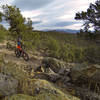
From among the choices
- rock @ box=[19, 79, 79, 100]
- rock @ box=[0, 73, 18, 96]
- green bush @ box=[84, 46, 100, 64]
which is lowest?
green bush @ box=[84, 46, 100, 64]

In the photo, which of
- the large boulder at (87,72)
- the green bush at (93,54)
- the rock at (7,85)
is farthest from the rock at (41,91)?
the green bush at (93,54)

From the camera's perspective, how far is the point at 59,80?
5.36 metres

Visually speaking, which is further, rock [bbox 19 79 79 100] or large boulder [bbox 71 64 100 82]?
large boulder [bbox 71 64 100 82]

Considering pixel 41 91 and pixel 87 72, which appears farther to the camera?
pixel 87 72

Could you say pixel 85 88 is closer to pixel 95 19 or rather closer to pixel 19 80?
pixel 19 80

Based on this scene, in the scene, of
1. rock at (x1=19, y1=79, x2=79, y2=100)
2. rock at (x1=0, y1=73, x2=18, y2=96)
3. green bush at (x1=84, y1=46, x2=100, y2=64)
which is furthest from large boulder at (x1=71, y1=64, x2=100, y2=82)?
green bush at (x1=84, y1=46, x2=100, y2=64)

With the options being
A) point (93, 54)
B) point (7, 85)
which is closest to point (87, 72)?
point (7, 85)

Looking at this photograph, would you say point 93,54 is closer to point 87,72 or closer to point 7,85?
point 87,72

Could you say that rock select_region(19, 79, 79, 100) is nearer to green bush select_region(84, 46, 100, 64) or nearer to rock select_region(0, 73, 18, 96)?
rock select_region(0, 73, 18, 96)

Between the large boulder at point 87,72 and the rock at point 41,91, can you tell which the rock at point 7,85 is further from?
the large boulder at point 87,72

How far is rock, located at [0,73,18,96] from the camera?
3.03 m

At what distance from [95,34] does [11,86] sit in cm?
876

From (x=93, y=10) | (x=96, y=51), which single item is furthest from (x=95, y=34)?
(x=96, y=51)

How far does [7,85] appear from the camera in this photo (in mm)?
3203
